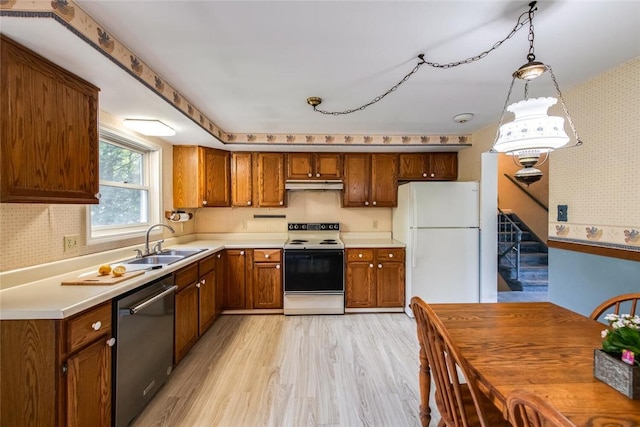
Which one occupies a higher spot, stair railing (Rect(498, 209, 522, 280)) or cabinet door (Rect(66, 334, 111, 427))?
stair railing (Rect(498, 209, 522, 280))

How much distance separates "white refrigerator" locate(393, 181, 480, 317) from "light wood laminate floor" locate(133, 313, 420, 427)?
678mm

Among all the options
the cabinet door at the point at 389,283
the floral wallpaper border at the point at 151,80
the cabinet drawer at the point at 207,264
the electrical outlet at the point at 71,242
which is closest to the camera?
the floral wallpaper border at the point at 151,80

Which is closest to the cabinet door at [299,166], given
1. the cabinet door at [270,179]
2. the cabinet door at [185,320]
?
the cabinet door at [270,179]

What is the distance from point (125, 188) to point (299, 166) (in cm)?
197

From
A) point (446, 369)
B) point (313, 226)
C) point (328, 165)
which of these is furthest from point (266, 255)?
point (446, 369)

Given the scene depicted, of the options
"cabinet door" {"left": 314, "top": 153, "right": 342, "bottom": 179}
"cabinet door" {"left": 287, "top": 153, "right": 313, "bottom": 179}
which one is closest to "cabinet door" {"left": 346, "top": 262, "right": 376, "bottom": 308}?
"cabinet door" {"left": 314, "top": 153, "right": 342, "bottom": 179}

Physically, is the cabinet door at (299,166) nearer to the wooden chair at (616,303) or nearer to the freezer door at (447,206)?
the freezer door at (447,206)

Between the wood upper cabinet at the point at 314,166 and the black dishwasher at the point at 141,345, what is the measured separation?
2089mm

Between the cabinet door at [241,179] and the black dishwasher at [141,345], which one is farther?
the cabinet door at [241,179]

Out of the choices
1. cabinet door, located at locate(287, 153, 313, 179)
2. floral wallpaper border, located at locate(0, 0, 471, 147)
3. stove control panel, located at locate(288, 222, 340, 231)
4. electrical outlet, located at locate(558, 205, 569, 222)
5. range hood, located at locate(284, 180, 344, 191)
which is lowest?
stove control panel, located at locate(288, 222, 340, 231)

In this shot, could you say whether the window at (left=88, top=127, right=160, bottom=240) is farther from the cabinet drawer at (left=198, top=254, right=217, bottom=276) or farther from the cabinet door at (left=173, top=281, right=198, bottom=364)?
the cabinet door at (left=173, top=281, right=198, bottom=364)

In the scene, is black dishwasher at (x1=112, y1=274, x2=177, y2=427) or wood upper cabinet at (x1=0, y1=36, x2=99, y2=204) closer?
wood upper cabinet at (x1=0, y1=36, x2=99, y2=204)

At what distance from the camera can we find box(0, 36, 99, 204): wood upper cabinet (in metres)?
Result: 1.24

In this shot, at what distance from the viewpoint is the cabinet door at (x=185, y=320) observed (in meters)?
2.23
